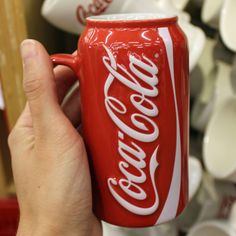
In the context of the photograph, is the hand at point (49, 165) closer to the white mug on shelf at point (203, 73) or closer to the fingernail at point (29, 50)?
the fingernail at point (29, 50)

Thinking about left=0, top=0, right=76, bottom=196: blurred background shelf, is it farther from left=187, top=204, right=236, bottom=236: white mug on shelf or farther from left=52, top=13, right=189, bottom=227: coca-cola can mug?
left=187, top=204, right=236, bottom=236: white mug on shelf

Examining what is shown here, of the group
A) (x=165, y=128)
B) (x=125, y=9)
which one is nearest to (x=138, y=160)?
(x=165, y=128)

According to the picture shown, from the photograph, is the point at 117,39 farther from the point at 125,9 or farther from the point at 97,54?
the point at 125,9

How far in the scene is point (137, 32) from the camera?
19.3 inches

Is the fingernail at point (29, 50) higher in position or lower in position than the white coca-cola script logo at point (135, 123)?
higher

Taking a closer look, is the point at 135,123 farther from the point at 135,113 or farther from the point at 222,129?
the point at 222,129

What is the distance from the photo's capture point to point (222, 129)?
90 cm

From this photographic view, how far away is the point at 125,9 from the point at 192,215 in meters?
0.47

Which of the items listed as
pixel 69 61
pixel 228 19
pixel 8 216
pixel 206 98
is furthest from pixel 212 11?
pixel 8 216

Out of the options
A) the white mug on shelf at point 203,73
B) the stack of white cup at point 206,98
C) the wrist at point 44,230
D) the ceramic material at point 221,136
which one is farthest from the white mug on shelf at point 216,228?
the wrist at point 44,230

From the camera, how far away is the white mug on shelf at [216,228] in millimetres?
869

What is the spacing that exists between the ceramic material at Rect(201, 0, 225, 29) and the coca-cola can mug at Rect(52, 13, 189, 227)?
1.24 feet

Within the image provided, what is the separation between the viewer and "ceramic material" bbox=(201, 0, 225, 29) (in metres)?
0.89

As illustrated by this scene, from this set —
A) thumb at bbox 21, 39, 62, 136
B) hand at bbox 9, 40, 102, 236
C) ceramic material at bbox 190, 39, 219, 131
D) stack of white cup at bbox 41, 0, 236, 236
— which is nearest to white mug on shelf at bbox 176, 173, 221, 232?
stack of white cup at bbox 41, 0, 236, 236
